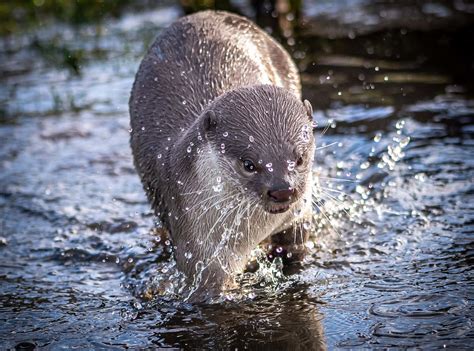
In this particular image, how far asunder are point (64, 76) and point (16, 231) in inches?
→ 103

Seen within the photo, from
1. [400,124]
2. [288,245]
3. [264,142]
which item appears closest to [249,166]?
[264,142]

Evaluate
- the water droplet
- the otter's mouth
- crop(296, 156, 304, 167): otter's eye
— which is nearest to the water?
the water droplet

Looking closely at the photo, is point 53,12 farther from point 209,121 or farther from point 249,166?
point 249,166

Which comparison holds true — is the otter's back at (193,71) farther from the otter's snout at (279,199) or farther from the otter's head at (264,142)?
the otter's snout at (279,199)

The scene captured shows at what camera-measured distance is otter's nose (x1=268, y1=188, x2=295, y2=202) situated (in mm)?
2822

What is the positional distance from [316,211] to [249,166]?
1307 millimetres

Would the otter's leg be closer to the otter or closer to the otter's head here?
the otter

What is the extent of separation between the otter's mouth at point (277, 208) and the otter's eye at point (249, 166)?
0.44ft

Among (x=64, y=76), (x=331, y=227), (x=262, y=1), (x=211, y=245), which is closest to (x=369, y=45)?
(x=262, y=1)

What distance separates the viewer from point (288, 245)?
373cm

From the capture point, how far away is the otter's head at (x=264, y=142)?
9.45 ft

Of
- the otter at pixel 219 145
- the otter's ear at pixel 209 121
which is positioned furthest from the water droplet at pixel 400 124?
the otter's ear at pixel 209 121

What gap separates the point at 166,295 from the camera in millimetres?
3451

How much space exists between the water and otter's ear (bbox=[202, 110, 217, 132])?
0.58 metres
